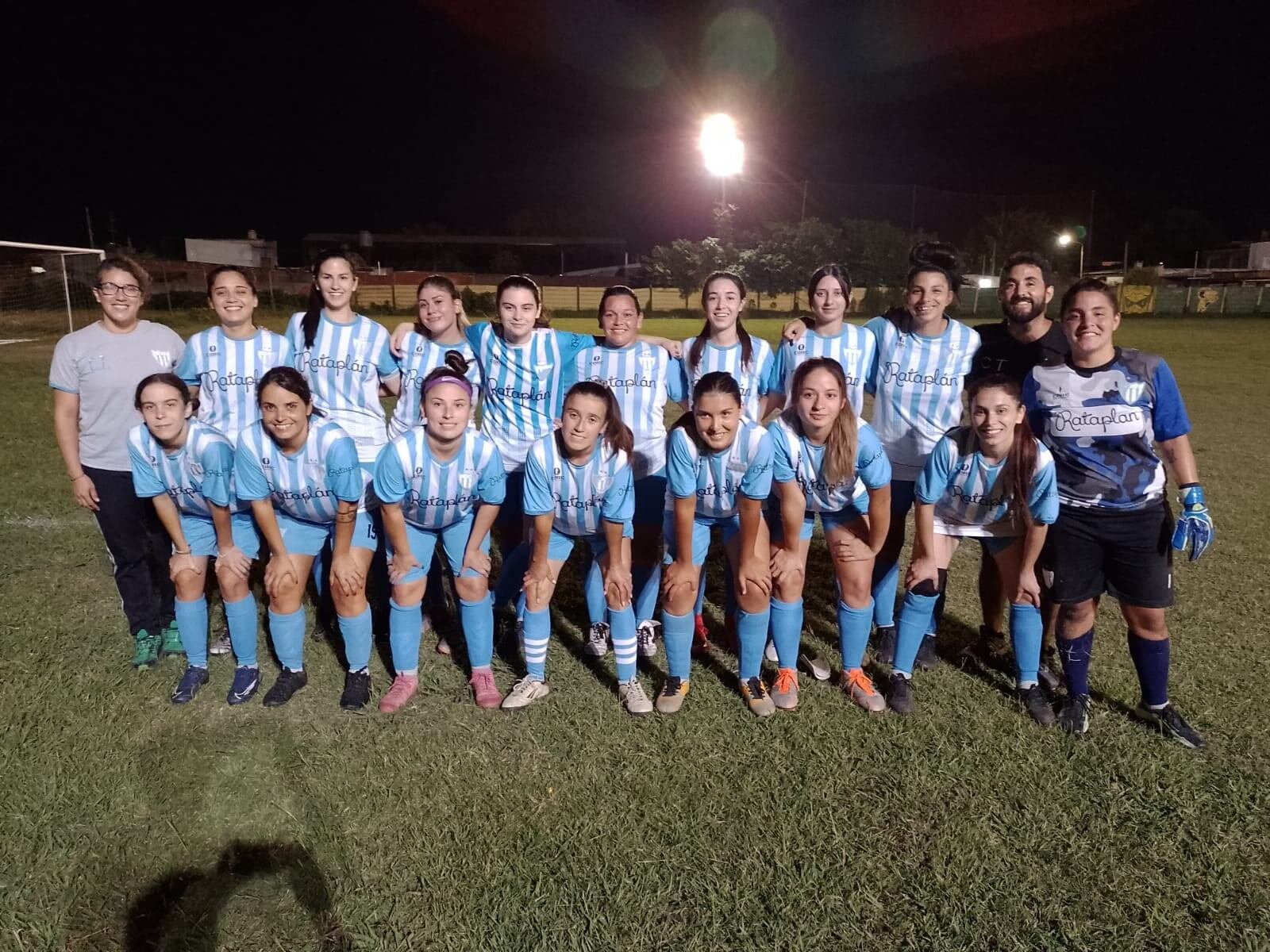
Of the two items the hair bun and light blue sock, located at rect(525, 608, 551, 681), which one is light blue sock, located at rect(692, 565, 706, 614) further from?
the hair bun

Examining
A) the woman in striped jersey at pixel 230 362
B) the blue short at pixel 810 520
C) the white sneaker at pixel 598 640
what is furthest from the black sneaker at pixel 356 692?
the blue short at pixel 810 520

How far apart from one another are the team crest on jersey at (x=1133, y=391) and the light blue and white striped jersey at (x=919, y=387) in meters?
0.67

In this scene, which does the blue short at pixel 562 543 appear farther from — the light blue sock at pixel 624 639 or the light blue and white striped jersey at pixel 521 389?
the light blue and white striped jersey at pixel 521 389

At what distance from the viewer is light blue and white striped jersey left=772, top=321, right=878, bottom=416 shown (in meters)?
3.62

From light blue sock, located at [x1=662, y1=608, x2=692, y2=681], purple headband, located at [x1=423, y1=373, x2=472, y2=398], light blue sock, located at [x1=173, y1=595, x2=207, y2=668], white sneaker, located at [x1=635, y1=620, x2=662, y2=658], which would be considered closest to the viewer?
purple headband, located at [x1=423, y1=373, x2=472, y2=398]

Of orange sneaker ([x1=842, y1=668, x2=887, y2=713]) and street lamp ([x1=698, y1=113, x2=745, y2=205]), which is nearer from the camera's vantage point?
orange sneaker ([x1=842, y1=668, x2=887, y2=713])

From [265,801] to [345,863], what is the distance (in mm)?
461

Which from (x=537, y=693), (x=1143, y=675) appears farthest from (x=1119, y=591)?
(x=537, y=693)

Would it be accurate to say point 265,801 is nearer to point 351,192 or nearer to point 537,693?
point 537,693

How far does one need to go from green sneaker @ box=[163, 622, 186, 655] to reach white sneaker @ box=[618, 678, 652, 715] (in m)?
2.03

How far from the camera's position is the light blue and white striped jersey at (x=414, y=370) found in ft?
12.1

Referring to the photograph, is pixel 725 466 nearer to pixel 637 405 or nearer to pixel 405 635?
pixel 637 405

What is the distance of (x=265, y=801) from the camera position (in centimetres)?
270

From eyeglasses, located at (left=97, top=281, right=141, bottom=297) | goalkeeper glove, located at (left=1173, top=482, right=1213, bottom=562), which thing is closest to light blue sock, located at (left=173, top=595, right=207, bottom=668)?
eyeglasses, located at (left=97, top=281, right=141, bottom=297)
